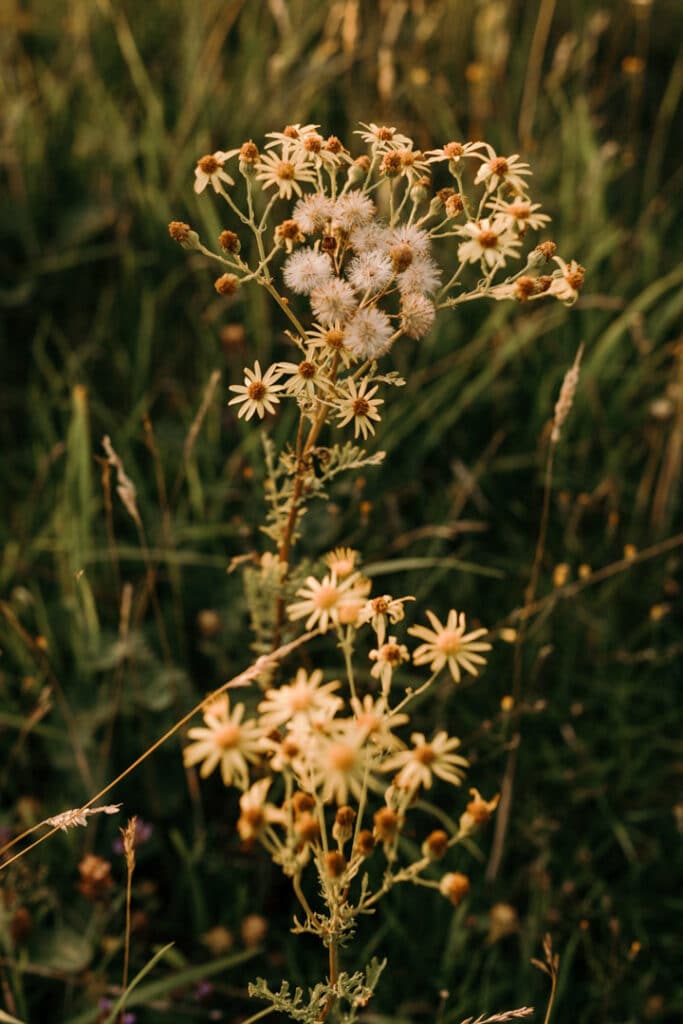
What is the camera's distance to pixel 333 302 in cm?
115

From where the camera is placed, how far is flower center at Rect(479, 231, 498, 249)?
1.18m

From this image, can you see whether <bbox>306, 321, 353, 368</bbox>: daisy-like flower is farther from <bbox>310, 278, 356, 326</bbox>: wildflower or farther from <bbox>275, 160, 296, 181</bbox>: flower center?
<bbox>275, 160, 296, 181</bbox>: flower center

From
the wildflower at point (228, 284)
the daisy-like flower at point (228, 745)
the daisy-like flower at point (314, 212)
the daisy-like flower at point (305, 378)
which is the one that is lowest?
the daisy-like flower at point (228, 745)

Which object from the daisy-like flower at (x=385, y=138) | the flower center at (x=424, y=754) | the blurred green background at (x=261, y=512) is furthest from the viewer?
the blurred green background at (x=261, y=512)

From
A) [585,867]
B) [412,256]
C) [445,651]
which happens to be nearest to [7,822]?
[445,651]

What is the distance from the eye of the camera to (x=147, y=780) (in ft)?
5.87

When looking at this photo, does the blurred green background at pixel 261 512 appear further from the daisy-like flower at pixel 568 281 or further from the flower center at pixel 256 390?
the daisy-like flower at pixel 568 281

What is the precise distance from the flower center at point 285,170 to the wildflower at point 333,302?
0.79 feet

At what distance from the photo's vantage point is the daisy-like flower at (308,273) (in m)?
1.19

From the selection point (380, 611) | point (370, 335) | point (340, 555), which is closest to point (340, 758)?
point (380, 611)

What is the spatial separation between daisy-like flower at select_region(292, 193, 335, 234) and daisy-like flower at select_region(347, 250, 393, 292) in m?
0.07

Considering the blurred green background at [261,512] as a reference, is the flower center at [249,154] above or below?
above

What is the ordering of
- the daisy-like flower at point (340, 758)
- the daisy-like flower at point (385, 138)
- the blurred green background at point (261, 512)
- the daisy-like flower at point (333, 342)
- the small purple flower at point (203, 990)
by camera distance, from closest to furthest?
the daisy-like flower at point (340, 758) → the daisy-like flower at point (333, 342) → the daisy-like flower at point (385, 138) → the small purple flower at point (203, 990) → the blurred green background at point (261, 512)

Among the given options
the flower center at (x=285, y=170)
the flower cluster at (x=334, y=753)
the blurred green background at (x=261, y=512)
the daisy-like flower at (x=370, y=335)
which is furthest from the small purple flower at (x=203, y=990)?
the flower center at (x=285, y=170)
